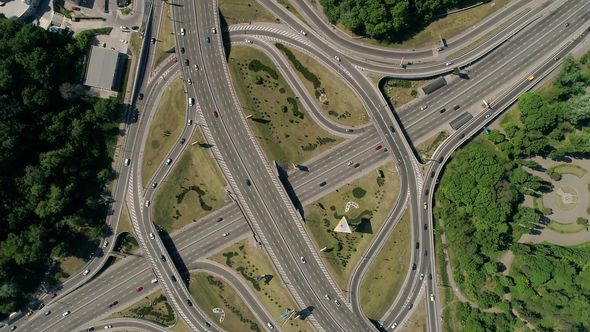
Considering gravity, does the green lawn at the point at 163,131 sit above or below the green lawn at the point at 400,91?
above

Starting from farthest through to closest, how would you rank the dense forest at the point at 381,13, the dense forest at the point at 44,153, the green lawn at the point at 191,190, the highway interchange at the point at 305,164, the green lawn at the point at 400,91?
the green lawn at the point at 400,91 → the green lawn at the point at 191,190 → the highway interchange at the point at 305,164 → the dense forest at the point at 381,13 → the dense forest at the point at 44,153

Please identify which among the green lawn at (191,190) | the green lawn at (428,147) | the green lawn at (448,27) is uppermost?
the green lawn at (448,27)

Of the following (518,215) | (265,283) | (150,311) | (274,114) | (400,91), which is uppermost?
(274,114)

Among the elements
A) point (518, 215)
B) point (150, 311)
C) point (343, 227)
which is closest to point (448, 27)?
point (518, 215)

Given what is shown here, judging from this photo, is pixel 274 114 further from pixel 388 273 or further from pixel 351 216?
pixel 388 273

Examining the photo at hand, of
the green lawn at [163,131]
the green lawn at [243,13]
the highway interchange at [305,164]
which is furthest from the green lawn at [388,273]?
the green lawn at [243,13]

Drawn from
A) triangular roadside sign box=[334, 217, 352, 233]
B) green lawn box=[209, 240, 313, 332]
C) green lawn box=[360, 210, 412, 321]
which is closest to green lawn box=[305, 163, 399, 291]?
triangular roadside sign box=[334, 217, 352, 233]

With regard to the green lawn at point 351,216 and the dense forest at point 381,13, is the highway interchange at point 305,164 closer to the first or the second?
the green lawn at point 351,216
